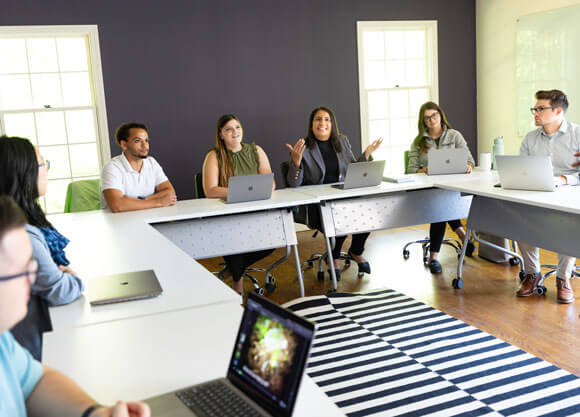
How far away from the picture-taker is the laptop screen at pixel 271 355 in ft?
3.20

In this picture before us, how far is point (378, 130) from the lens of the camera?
647cm

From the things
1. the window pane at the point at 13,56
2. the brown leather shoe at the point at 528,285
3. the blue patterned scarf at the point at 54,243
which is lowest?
the brown leather shoe at the point at 528,285

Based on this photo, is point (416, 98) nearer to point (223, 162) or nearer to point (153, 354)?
point (223, 162)

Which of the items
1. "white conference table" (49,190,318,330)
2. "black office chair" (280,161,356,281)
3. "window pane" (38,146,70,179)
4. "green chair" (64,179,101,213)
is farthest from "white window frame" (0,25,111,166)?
"black office chair" (280,161,356,281)

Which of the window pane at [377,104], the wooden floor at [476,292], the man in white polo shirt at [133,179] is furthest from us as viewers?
the window pane at [377,104]

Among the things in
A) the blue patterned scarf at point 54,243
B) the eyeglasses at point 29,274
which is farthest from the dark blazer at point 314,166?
the eyeglasses at point 29,274

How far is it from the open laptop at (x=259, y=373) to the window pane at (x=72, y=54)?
4.77 meters

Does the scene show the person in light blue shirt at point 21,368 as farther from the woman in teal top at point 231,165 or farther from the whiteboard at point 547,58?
the whiteboard at point 547,58

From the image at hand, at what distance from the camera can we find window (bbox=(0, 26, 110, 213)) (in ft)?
16.6

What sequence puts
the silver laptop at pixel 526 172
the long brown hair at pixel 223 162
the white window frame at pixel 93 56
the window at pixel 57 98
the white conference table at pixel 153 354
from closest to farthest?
the white conference table at pixel 153 354, the silver laptop at pixel 526 172, the long brown hair at pixel 223 162, the white window frame at pixel 93 56, the window at pixel 57 98

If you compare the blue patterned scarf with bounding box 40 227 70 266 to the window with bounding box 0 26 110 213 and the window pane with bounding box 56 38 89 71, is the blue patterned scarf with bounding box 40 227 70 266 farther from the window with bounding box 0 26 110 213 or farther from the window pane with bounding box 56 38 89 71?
the window pane with bounding box 56 38 89 71

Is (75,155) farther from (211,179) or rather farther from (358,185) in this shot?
(358,185)

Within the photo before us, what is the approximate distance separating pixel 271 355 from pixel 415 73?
Result: 19.8 feet

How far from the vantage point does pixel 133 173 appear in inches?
151
